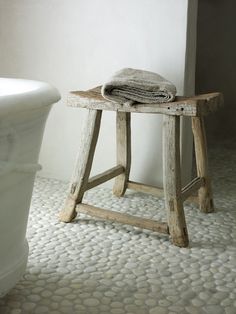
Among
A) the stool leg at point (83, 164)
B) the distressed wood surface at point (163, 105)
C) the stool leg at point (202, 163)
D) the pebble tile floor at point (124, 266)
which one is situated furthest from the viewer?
the stool leg at point (202, 163)

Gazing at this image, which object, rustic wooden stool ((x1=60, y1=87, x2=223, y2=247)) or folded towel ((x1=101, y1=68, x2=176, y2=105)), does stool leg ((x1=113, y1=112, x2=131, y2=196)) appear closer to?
rustic wooden stool ((x1=60, y1=87, x2=223, y2=247))

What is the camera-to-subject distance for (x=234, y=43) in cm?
319

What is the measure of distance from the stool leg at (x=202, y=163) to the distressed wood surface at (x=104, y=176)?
Result: 13.1 inches

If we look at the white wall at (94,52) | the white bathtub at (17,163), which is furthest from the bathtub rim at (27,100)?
the white wall at (94,52)

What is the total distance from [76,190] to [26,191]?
0.60 meters

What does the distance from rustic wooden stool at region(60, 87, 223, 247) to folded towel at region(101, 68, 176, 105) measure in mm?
24

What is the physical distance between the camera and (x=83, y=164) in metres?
1.78

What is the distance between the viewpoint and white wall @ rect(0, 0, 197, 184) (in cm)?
200

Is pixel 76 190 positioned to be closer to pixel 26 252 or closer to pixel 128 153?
pixel 128 153

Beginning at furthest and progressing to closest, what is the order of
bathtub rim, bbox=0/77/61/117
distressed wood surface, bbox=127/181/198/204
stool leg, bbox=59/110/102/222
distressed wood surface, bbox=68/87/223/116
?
distressed wood surface, bbox=127/181/198/204, stool leg, bbox=59/110/102/222, distressed wood surface, bbox=68/87/223/116, bathtub rim, bbox=0/77/61/117

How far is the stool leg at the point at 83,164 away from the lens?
1762 millimetres

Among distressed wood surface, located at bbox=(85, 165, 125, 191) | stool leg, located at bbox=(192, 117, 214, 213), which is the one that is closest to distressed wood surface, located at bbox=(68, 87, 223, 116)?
stool leg, located at bbox=(192, 117, 214, 213)

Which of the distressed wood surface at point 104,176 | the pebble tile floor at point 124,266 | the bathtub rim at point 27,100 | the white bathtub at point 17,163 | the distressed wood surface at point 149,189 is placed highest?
the bathtub rim at point 27,100

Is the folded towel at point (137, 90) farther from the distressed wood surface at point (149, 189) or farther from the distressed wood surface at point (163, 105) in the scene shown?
the distressed wood surface at point (149, 189)
